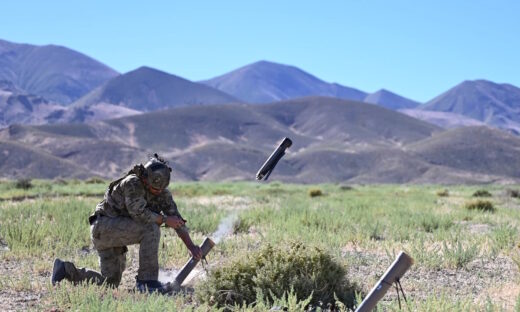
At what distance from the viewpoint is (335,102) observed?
178m

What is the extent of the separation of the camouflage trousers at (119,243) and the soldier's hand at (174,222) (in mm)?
195

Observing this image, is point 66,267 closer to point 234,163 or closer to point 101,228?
point 101,228

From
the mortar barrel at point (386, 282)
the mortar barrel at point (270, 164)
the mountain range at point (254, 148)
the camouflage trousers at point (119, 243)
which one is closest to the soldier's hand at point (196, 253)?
the camouflage trousers at point (119, 243)

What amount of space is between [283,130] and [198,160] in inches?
1815

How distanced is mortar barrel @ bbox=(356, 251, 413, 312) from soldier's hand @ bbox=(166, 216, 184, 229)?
2.64 m

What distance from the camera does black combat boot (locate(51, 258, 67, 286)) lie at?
713 centimetres

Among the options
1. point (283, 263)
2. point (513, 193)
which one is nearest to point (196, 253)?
point (283, 263)

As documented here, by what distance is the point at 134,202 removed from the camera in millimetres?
7078

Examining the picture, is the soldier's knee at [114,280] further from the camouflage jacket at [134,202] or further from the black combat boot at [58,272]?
the camouflage jacket at [134,202]

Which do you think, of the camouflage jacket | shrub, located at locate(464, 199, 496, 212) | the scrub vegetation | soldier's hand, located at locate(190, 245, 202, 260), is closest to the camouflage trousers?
the camouflage jacket

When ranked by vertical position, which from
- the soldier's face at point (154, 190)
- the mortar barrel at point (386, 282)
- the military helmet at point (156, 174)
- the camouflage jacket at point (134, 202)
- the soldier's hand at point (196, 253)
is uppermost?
the military helmet at point (156, 174)

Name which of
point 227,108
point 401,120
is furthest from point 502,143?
point 227,108

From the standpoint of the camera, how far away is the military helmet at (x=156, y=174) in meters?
7.07

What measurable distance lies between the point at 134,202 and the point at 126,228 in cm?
36
